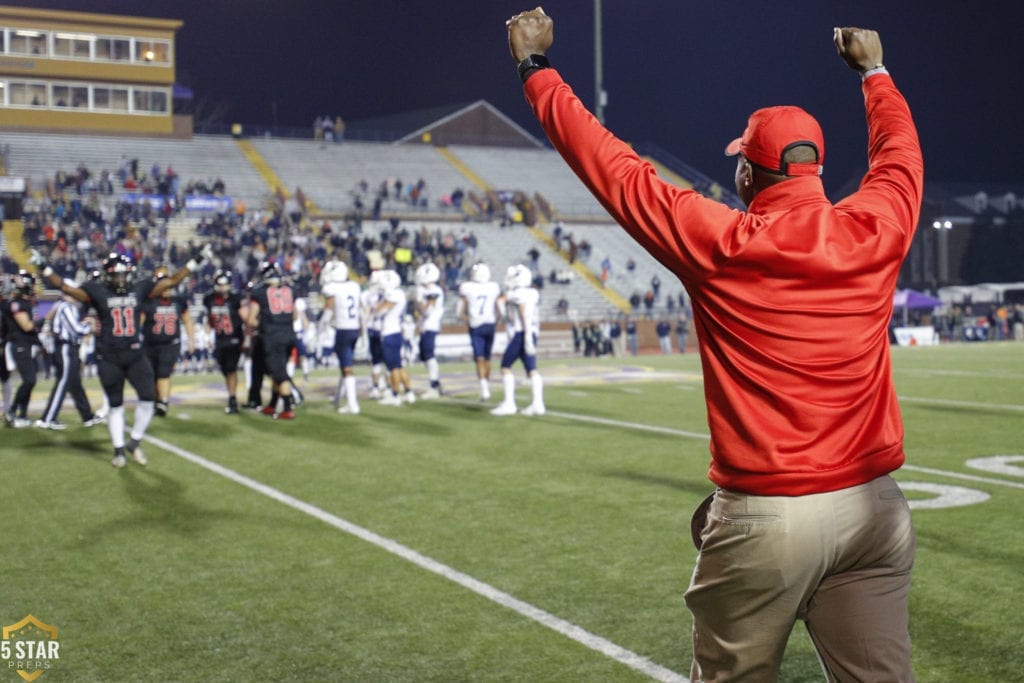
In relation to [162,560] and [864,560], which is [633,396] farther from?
[864,560]

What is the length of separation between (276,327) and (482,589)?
8.91 meters

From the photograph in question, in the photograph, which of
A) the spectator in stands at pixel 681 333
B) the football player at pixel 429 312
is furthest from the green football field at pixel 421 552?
the spectator in stands at pixel 681 333

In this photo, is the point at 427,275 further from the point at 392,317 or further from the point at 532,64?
the point at 532,64

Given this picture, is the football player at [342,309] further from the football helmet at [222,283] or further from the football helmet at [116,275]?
the football helmet at [116,275]

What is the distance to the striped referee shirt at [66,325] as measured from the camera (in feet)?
43.7

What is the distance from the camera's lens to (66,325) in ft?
43.7

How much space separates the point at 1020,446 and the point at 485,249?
103 ft

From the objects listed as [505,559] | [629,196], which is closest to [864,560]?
[629,196]

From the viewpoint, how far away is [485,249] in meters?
40.8

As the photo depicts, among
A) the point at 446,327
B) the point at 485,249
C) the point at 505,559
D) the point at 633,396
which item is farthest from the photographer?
the point at 485,249

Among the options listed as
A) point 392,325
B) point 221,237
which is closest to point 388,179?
point 221,237

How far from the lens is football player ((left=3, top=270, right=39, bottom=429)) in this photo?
525 inches

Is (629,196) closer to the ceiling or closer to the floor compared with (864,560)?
closer to the ceiling

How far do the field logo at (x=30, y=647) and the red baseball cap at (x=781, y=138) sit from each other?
3514 millimetres
